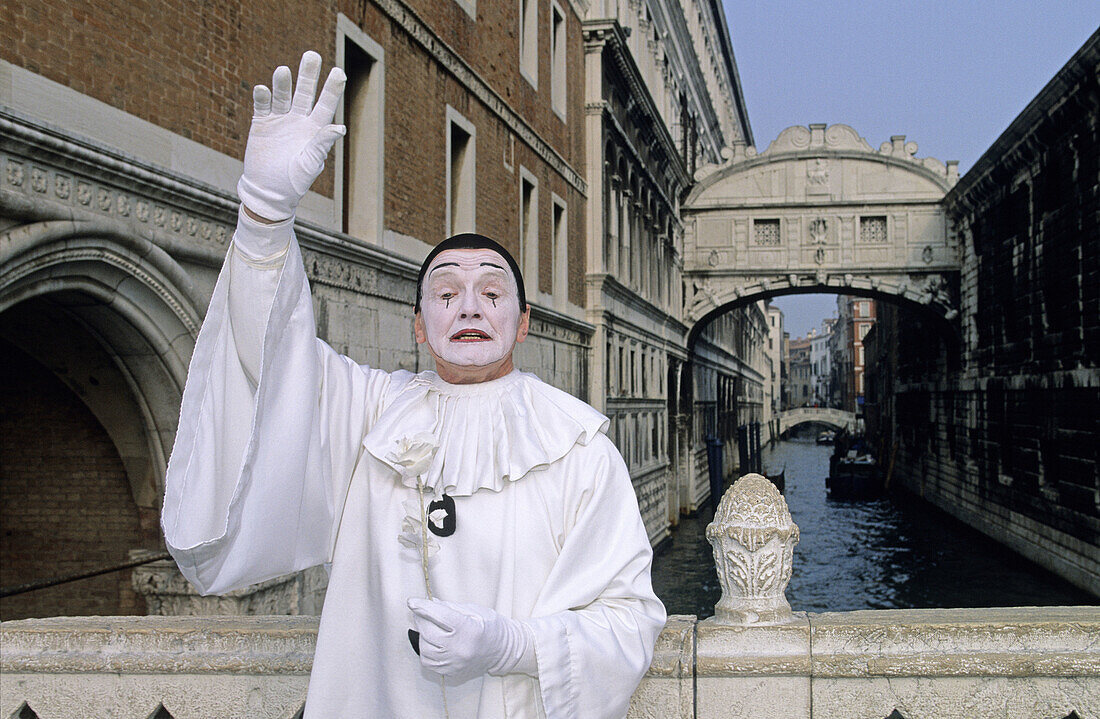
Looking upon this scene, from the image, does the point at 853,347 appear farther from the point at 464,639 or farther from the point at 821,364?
the point at 464,639

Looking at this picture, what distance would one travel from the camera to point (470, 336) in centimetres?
222

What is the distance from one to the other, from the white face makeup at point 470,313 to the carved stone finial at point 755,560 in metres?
1.08

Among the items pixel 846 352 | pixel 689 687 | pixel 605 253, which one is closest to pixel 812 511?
pixel 605 253

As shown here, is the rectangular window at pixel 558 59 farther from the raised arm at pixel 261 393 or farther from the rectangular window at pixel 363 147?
the raised arm at pixel 261 393

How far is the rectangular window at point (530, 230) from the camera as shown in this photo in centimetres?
1328

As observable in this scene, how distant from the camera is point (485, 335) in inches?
87.7

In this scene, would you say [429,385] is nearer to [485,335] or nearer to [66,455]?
[485,335]

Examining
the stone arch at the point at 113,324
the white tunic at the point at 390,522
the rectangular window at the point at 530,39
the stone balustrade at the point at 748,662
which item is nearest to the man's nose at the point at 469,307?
the white tunic at the point at 390,522

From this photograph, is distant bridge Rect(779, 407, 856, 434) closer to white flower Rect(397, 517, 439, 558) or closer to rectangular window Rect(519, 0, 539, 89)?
rectangular window Rect(519, 0, 539, 89)

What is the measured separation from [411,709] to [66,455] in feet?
18.8

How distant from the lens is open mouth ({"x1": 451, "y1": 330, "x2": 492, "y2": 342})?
7.29 ft

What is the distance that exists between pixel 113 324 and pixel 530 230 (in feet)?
27.8

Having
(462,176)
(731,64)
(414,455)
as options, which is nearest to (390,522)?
(414,455)

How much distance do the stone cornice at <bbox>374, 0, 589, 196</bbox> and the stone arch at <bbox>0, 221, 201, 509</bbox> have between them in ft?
13.2
